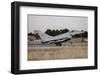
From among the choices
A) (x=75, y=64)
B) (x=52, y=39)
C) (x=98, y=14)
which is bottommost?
(x=75, y=64)

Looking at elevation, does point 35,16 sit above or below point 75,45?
above

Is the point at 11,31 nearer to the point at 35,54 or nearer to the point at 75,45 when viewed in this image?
the point at 35,54

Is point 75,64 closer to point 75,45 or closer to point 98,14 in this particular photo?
point 75,45

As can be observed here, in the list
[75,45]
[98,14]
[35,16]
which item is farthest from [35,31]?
[98,14]

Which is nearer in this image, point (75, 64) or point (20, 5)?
point (20, 5)

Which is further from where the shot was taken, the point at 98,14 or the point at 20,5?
the point at 98,14

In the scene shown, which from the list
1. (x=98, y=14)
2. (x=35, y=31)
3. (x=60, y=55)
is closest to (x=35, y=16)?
(x=35, y=31)
